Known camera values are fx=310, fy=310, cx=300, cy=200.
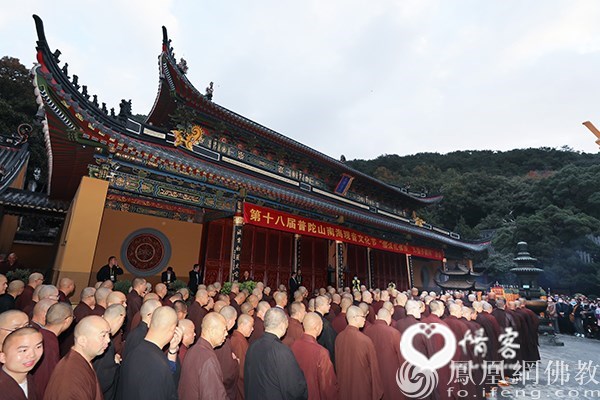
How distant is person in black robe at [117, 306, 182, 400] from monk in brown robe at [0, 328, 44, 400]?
0.61 meters

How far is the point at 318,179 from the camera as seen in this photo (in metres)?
15.1

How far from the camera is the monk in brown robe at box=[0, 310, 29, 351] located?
2621 mm

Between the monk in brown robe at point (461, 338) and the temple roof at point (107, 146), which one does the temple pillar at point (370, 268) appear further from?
the monk in brown robe at point (461, 338)

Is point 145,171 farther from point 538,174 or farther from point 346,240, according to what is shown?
point 538,174

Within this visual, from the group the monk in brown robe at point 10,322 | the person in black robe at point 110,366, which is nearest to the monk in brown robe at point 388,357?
the person in black robe at point 110,366

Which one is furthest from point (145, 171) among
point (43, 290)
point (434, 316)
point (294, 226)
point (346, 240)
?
point (346, 240)

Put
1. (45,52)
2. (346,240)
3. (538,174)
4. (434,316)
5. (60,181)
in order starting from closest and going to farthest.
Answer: (434,316), (45,52), (60,181), (346,240), (538,174)

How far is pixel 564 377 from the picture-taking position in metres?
6.91

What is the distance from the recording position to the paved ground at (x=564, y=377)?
5770 mm

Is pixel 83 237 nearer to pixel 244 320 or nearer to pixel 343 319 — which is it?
pixel 244 320

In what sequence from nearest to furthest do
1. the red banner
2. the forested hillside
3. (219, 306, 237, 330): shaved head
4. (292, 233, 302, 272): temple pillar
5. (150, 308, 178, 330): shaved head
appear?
(150, 308, 178, 330): shaved head < (219, 306, 237, 330): shaved head < the red banner < (292, 233, 302, 272): temple pillar < the forested hillside

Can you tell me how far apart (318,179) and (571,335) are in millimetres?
13221

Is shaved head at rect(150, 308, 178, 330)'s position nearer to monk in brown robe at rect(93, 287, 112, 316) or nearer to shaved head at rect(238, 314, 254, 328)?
shaved head at rect(238, 314, 254, 328)

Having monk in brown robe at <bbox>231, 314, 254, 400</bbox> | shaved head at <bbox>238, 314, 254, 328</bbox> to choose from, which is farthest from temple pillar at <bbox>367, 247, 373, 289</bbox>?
shaved head at <bbox>238, 314, 254, 328</bbox>
